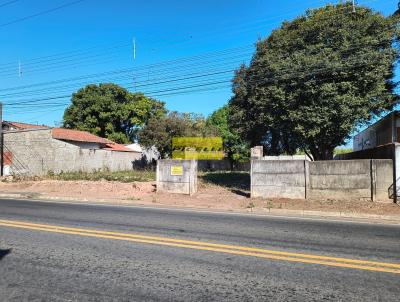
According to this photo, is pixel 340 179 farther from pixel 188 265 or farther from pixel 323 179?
pixel 188 265

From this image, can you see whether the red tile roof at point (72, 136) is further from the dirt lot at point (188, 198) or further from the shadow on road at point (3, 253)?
the shadow on road at point (3, 253)

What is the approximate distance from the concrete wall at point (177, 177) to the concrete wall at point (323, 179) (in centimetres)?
303

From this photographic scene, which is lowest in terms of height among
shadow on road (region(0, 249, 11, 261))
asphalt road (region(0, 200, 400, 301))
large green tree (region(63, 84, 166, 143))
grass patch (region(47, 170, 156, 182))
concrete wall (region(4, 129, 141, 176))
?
asphalt road (region(0, 200, 400, 301))

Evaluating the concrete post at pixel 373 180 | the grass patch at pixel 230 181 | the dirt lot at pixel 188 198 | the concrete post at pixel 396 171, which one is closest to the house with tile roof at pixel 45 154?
the dirt lot at pixel 188 198

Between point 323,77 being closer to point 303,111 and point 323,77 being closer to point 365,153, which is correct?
point 303,111

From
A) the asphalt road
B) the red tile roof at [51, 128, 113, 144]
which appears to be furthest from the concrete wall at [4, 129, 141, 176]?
the asphalt road

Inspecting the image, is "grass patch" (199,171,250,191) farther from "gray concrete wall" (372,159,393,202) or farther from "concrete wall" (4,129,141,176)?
"concrete wall" (4,129,141,176)

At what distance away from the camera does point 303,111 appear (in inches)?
778

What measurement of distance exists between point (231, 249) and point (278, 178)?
30.9 ft

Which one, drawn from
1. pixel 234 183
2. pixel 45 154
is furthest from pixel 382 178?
pixel 45 154

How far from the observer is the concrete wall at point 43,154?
3434cm

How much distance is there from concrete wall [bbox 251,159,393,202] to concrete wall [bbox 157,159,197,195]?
303 cm

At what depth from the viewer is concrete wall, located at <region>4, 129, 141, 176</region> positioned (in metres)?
Answer: 34.3

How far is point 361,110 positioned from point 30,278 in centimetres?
1773
